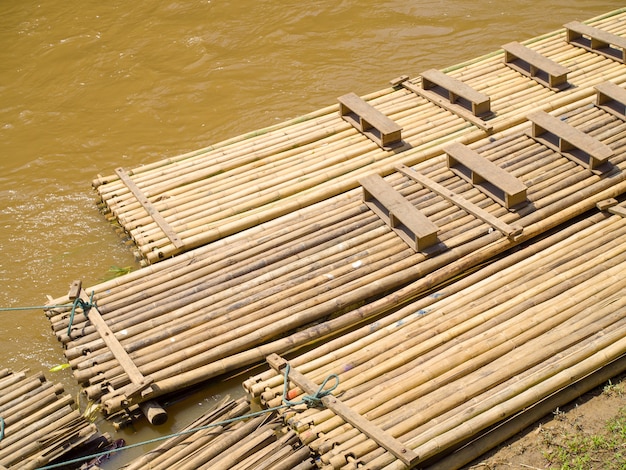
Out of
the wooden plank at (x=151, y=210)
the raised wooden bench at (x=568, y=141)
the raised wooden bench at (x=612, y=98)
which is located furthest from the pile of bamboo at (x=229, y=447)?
the raised wooden bench at (x=612, y=98)

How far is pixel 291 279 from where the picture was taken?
9.95 metres

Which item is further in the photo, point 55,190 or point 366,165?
point 55,190

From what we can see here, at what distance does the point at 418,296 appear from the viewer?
995 centimetres

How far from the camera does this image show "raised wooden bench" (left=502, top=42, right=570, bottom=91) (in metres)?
12.9

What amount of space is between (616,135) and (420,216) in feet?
11.5

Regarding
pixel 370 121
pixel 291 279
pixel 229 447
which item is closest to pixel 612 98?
pixel 370 121

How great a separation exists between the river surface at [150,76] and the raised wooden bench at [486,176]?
396 cm

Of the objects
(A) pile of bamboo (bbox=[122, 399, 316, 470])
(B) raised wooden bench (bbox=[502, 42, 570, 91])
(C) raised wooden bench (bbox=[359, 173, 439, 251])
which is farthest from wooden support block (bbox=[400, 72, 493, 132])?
(A) pile of bamboo (bbox=[122, 399, 316, 470])

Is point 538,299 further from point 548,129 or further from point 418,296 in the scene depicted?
point 548,129

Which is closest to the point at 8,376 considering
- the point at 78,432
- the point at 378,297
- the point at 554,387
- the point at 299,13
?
the point at 78,432

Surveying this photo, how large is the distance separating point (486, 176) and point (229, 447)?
4924 millimetres

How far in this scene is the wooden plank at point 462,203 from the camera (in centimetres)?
1020

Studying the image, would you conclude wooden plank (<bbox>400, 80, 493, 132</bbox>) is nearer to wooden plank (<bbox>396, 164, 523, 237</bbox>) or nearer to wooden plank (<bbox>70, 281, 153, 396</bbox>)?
wooden plank (<bbox>396, 164, 523, 237</bbox>)

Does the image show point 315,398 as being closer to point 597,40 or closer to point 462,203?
point 462,203
